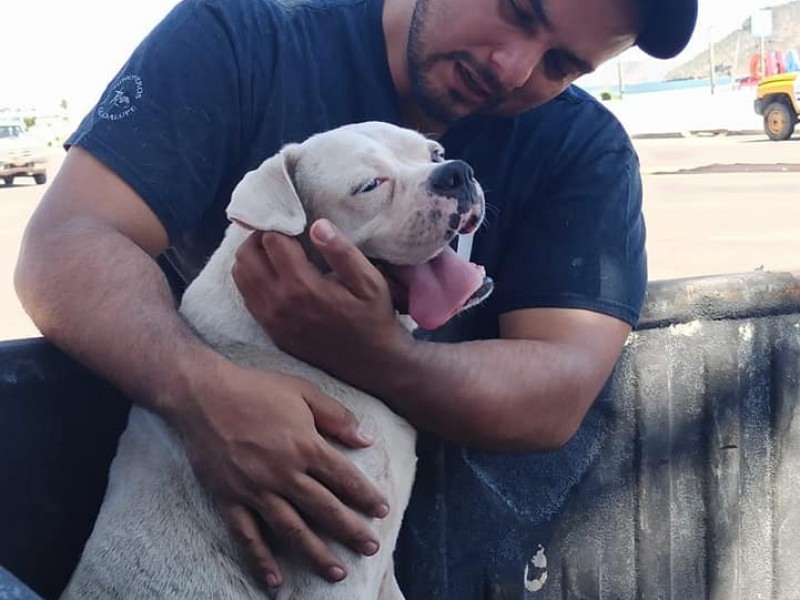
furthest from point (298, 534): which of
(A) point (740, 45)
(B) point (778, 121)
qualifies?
(A) point (740, 45)

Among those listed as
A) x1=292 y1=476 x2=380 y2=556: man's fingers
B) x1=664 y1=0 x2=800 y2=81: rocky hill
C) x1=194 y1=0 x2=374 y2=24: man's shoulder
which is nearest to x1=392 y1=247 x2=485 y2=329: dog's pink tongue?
x1=292 y1=476 x2=380 y2=556: man's fingers

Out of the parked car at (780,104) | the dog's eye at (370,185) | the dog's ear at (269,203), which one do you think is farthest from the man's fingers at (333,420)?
the parked car at (780,104)

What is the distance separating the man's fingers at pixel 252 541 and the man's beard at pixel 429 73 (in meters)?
1.15


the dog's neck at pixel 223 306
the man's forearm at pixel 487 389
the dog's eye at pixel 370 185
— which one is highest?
the dog's eye at pixel 370 185

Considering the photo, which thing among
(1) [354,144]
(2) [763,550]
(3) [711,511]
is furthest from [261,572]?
(2) [763,550]

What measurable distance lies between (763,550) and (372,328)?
1338mm

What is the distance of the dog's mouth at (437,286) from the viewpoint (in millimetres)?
2240

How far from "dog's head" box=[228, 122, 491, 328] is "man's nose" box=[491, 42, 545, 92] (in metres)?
0.38

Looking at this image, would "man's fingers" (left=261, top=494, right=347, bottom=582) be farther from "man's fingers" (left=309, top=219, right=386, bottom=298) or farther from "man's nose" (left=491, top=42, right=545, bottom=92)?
"man's nose" (left=491, top=42, right=545, bottom=92)

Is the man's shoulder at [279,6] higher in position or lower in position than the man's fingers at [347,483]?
higher

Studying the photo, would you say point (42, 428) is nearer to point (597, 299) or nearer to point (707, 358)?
point (597, 299)

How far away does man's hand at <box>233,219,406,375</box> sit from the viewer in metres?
2.12

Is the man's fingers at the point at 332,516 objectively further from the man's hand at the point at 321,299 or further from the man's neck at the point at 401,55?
the man's neck at the point at 401,55

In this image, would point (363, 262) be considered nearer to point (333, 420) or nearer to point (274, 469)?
point (333, 420)
